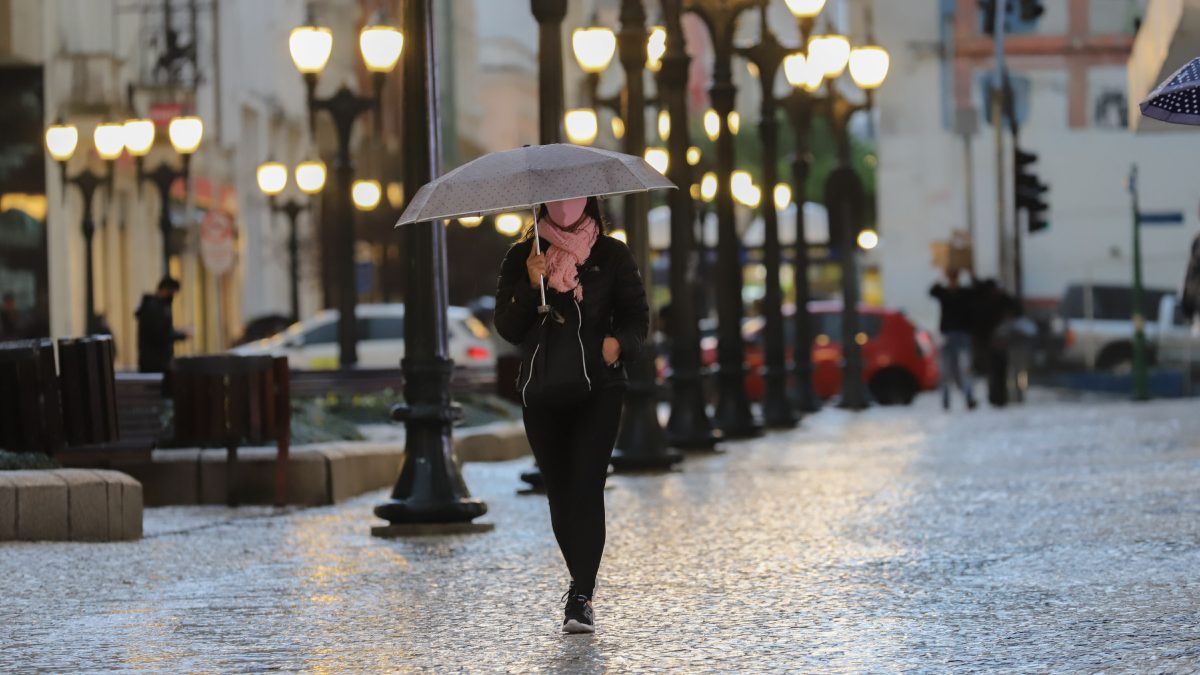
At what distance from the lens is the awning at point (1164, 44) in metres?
18.9

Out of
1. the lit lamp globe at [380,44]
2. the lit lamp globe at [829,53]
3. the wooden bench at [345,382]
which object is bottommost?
the wooden bench at [345,382]

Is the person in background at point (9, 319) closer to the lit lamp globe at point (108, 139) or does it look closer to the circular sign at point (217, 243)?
the lit lamp globe at point (108, 139)

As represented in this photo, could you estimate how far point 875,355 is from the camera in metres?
37.1

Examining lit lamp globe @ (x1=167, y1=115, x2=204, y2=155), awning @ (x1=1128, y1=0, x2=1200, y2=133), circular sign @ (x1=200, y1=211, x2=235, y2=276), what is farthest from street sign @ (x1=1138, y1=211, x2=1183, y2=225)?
lit lamp globe @ (x1=167, y1=115, x2=204, y2=155)

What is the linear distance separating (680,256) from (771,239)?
803 centimetres

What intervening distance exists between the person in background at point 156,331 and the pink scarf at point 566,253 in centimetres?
1566

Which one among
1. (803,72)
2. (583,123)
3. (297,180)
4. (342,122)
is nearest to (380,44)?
(342,122)

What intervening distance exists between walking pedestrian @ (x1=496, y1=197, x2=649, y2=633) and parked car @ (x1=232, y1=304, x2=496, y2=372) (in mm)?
23502

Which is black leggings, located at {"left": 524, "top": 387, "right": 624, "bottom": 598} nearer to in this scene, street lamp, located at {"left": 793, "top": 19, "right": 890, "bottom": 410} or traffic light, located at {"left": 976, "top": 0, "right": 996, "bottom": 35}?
street lamp, located at {"left": 793, "top": 19, "right": 890, "bottom": 410}

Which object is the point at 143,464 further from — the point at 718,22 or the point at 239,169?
the point at 239,169

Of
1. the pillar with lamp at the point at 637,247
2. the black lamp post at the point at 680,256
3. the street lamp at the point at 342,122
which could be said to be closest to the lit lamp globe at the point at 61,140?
the street lamp at the point at 342,122

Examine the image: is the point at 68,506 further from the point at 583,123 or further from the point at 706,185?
the point at 706,185

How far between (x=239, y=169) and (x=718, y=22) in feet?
99.5

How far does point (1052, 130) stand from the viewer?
60.4 metres
